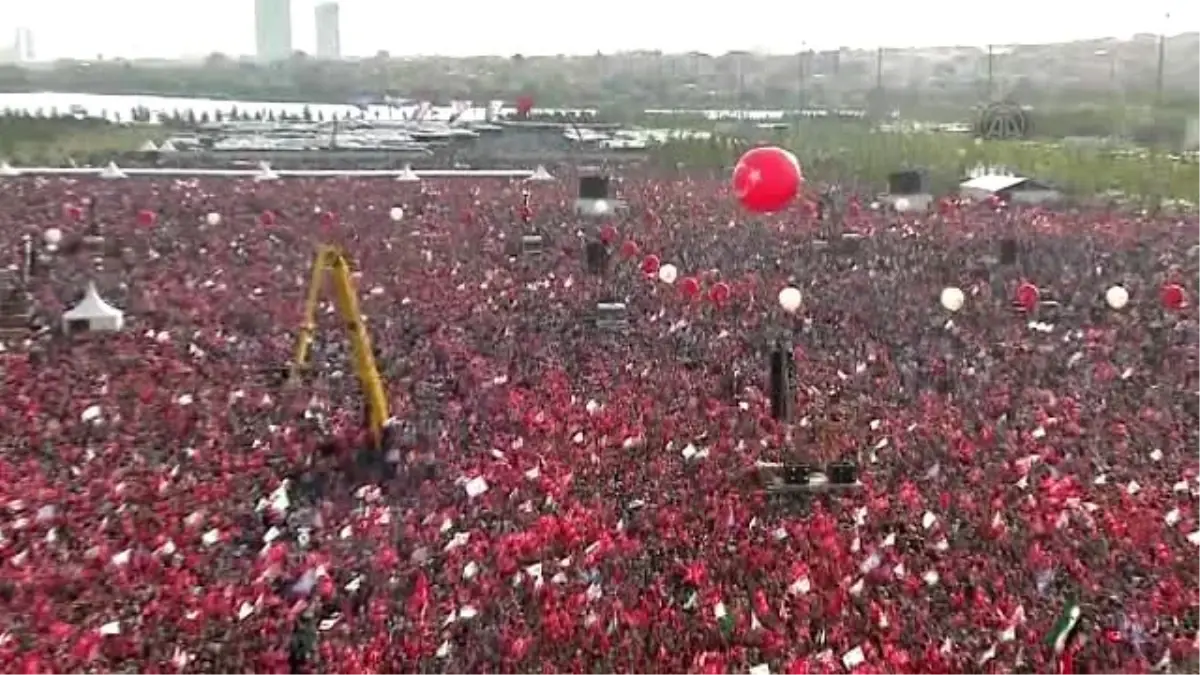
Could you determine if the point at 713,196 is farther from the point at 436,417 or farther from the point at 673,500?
the point at 673,500

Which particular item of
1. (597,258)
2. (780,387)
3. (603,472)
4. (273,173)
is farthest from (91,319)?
(273,173)

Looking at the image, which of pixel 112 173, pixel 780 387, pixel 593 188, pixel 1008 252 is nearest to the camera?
pixel 780 387

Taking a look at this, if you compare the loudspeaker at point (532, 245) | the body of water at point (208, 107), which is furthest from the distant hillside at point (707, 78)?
the loudspeaker at point (532, 245)

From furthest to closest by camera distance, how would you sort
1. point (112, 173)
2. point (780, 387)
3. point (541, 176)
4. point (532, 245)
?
1. point (541, 176)
2. point (112, 173)
3. point (532, 245)
4. point (780, 387)

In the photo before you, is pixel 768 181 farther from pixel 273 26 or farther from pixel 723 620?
pixel 273 26

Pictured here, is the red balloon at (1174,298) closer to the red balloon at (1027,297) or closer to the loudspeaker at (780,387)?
the red balloon at (1027,297)

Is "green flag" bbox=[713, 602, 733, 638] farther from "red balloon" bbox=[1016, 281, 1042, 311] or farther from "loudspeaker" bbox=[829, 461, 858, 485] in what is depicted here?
"red balloon" bbox=[1016, 281, 1042, 311]

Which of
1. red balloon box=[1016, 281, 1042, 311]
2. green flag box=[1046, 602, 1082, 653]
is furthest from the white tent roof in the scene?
green flag box=[1046, 602, 1082, 653]
